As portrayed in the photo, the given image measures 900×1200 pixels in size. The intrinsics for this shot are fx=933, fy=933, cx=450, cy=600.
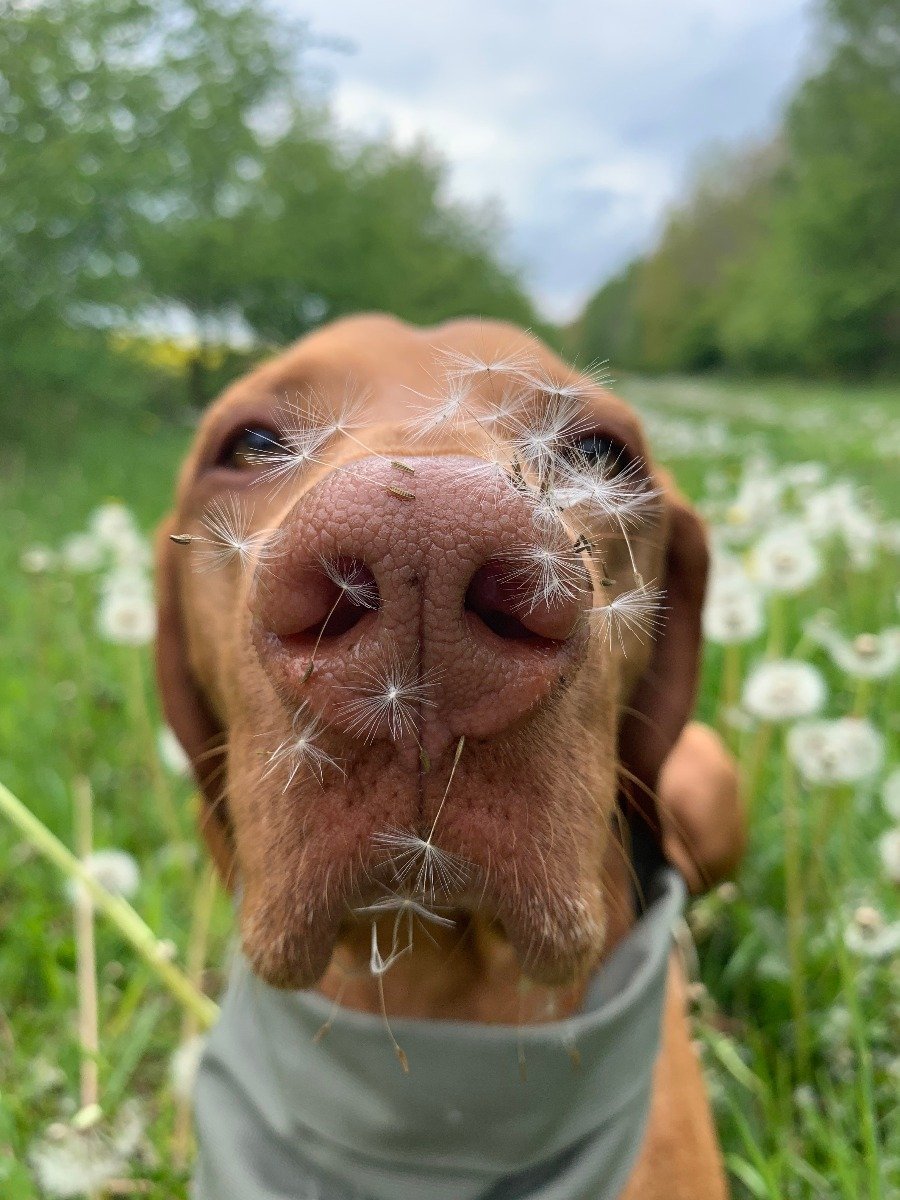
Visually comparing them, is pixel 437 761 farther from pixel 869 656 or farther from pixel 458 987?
pixel 869 656

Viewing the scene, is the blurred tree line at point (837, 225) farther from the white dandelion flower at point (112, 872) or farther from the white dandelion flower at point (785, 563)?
the white dandelion flower at point (112, 872)

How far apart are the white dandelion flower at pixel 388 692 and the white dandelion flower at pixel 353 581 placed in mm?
60

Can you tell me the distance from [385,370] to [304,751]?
2.88ft

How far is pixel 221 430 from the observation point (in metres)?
→ 1.73

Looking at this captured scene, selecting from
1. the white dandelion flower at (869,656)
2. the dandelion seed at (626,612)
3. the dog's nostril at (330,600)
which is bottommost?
the white dandelion flower at (869,656)

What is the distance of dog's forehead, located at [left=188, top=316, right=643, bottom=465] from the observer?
1.54 metres

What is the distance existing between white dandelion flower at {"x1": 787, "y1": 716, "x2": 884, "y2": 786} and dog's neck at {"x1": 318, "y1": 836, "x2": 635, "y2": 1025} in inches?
29.9

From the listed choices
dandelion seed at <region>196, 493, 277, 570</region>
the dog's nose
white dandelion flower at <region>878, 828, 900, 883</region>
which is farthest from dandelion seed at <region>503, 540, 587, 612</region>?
white dandelion flower at <region>878, 828, 900, 883</region>

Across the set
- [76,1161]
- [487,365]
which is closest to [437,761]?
[487,365]

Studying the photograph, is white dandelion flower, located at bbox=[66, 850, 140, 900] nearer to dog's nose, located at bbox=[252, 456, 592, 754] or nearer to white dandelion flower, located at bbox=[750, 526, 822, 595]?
dog's nose, located at bbox=[252, 456, 592, 754]

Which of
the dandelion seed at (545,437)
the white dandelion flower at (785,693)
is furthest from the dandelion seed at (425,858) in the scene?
the white dandelion flower at (785,693)

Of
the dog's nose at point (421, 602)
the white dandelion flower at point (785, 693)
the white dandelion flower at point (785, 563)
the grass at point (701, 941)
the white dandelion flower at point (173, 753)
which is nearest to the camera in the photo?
the dog's nose at point (421, 602)

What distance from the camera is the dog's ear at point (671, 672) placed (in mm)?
1898

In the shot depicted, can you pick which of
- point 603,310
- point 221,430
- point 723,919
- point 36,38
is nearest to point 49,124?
point 36,38
